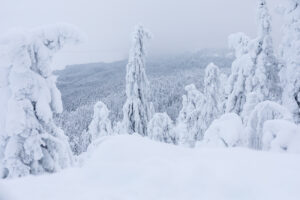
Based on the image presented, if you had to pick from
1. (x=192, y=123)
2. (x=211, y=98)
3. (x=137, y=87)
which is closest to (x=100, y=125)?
(x=192, y=123)

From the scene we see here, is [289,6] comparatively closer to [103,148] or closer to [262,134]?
[262,134]

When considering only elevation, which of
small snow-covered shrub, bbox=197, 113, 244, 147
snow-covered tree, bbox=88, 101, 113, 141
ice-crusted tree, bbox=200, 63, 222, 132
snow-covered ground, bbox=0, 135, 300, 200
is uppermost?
snow-covered ground, bbox=0, 135, 300, 200

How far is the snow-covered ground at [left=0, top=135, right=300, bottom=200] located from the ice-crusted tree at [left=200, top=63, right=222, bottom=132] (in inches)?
969

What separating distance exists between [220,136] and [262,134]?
4.48 feet

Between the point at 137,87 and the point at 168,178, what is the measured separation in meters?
19.6

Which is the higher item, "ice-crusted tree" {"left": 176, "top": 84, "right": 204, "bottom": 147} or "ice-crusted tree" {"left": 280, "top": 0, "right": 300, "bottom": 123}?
"ice-crusted tree" {"left": 280, "top": 0, "right": 300, "bottom": 123}

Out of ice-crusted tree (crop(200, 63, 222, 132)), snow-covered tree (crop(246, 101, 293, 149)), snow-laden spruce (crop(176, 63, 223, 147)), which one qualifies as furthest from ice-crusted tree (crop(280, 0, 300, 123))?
snow-laden spruce (crop(176, 63, 223, 147))

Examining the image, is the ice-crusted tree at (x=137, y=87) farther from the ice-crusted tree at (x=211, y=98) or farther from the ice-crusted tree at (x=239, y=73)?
the ice-crusted tree at (x=211, y=98)

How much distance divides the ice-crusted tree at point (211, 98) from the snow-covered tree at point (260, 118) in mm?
20092

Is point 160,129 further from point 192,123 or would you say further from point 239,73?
point 239,73

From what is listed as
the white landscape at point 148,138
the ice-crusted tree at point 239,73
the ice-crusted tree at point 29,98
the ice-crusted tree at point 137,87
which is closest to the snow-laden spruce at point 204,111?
the white landscape at point 148,138

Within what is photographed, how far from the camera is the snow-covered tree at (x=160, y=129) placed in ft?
84.2

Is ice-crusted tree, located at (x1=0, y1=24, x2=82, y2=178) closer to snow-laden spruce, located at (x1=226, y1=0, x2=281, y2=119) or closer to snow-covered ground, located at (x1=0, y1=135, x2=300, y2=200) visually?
snow-covered ground, located at (x1=0, y1=135, x2=300, y2=200)

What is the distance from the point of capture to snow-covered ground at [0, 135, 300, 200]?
4074mm
